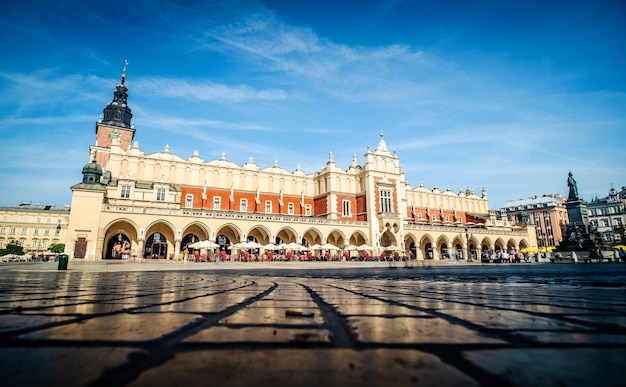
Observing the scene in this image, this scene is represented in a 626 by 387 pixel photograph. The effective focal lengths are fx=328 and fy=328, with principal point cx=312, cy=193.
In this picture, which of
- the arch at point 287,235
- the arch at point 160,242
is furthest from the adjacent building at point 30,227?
the arch at point 287,235

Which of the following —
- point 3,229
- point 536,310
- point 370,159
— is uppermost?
point 370,159

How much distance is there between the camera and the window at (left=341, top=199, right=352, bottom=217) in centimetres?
3919

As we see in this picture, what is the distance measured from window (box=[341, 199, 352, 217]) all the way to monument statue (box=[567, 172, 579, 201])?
21091 millimetres

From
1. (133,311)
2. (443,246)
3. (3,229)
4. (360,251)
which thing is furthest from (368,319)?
(3,229)

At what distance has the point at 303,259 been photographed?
2998 cm

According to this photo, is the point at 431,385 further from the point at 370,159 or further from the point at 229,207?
the point at 370,159

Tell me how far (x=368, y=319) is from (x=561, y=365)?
102 centimetres

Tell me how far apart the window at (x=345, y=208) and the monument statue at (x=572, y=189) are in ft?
69.2

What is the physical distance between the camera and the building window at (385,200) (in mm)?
38859

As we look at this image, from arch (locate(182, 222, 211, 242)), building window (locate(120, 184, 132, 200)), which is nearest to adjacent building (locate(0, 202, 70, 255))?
building window (locate(120, 184, 132, 200))

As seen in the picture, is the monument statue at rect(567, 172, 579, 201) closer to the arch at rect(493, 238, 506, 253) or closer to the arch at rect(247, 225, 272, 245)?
the arch at rect(493, 238, 506, 253)

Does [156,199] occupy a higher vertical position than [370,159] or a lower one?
lower

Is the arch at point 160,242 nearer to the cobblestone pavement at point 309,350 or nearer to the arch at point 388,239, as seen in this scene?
the arch at point 388,239

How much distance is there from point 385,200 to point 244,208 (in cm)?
1657
